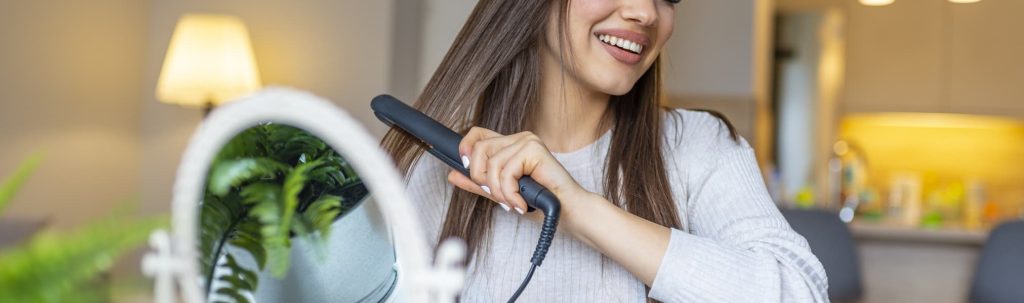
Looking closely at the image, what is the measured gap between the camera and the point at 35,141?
2.49m

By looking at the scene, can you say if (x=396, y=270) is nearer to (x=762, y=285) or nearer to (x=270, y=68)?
(x=762, y=285)

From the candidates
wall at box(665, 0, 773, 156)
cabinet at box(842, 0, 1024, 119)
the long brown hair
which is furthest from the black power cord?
cabinet at box(842, 0, 1024, 119)

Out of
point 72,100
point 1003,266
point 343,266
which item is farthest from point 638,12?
point 72,100

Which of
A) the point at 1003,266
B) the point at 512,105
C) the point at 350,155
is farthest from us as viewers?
the point at 1003,266

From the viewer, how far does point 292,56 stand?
8.50ft

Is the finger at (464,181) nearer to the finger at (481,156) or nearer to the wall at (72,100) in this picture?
the finger at (481,156)

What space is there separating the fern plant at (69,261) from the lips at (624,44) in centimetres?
75

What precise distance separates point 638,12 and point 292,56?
5.50ft

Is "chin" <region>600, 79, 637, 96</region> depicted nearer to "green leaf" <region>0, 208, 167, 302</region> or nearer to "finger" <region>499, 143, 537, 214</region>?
"finger" <region>499, 143, 537, 214</region>

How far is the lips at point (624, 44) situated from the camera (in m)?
1.04

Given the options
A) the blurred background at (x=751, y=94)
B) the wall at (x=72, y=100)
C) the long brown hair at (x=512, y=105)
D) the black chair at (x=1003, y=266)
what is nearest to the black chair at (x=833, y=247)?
the blurred background at (x=751, y=94)

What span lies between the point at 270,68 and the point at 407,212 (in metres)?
2.36

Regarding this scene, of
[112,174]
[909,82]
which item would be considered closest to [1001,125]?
[909,82]

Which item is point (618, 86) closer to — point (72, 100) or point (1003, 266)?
point (1003, 266)
